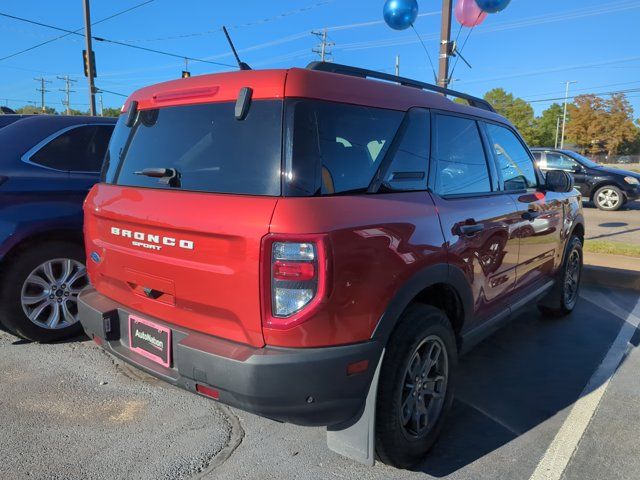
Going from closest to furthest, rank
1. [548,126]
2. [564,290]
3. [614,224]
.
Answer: [564,290], [614,224], [548,126]

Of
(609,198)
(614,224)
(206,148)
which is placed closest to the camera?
(206,148)

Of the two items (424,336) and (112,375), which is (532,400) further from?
(112,375)

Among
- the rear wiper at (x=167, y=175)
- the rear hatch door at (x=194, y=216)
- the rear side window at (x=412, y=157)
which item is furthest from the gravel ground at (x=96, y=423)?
the rear side window at (x=412, y=157)

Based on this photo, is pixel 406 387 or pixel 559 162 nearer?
pixel 406 387

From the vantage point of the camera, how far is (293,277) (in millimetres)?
2031

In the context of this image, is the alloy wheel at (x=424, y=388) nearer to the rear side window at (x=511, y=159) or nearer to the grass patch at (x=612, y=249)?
the rear side window at (x=511, y=159)

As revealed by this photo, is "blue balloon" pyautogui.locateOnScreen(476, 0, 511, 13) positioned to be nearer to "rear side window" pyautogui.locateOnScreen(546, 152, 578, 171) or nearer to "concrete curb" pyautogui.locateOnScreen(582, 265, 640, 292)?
"concrete curb" pyautogui.locateOnScreen(582, 265, 640, 292)

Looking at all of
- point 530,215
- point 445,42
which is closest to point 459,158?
point 530,215

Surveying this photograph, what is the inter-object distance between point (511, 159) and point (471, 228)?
1343 millimetres

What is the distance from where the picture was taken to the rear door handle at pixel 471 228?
9.39 ft

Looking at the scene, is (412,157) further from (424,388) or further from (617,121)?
(617,121)

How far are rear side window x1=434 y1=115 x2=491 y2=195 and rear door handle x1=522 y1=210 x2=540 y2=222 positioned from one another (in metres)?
0.49

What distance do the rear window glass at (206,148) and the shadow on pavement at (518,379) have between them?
1.76 m

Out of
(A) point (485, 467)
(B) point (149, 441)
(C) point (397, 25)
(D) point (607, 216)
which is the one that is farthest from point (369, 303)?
(D) point (607, 216)
